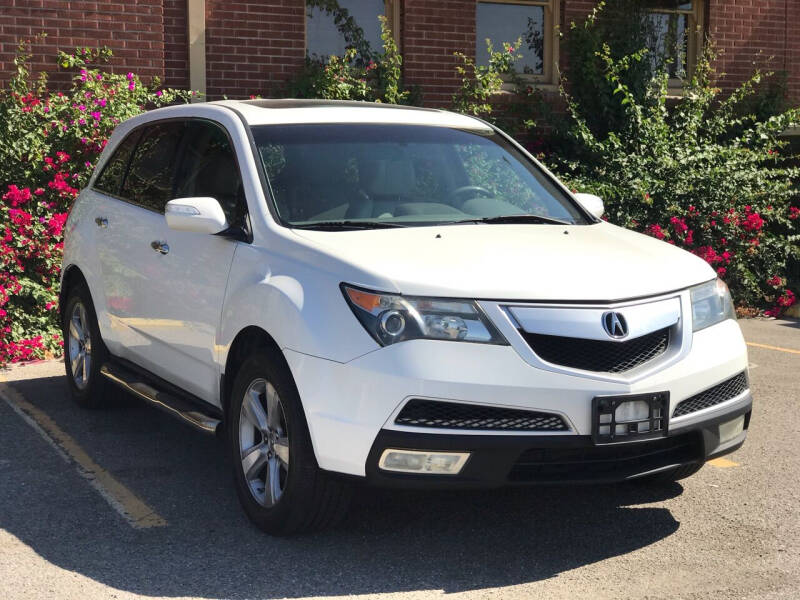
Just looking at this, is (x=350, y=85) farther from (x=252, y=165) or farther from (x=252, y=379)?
(x=252, y=379)

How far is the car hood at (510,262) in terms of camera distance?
433 centimetres

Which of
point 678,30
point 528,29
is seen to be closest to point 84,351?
point 528,29

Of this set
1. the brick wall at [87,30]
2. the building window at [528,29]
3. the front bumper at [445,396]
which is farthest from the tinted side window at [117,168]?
the building window at [528,29]

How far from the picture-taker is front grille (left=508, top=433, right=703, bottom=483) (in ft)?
14.1

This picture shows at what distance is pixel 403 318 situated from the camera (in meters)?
4.27

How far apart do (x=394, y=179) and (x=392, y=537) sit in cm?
175

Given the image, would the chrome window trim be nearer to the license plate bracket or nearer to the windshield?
the license plate bracket

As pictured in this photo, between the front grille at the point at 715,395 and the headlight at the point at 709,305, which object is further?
the headlight at the point at 709,305

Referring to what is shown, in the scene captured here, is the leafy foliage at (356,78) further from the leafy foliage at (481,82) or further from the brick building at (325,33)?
the leafy foliage at (481,82)

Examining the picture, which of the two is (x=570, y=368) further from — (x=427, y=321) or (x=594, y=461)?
(x=427, y=321)

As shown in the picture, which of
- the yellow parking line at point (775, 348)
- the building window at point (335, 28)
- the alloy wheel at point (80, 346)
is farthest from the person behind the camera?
the building window at point (335, 28)

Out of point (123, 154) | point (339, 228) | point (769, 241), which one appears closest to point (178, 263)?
point (339, 228)

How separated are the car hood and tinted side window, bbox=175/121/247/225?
627 mm

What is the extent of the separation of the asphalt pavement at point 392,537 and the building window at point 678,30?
9282mm
